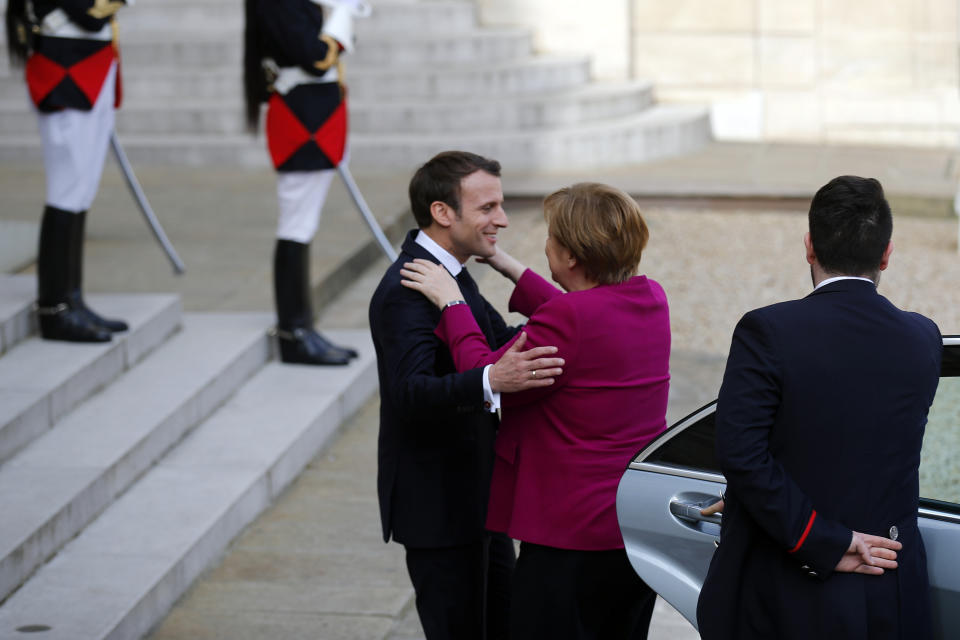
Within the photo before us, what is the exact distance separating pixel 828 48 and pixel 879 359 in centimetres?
1308

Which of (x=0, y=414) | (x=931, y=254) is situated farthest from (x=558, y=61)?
(x=0, y=414)

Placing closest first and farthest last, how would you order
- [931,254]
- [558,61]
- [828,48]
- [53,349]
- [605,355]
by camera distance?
[605,355]
[53,349]
[931,254]
[558,61]
[828,48]

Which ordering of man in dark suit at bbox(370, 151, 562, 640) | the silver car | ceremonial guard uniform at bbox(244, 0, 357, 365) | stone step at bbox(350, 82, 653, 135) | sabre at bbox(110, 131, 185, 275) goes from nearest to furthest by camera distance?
the silver car, man in dark suit at bbox(370, 151, 562, 640), ceremonial guard uniform at bbox(244, 0, 357, 365), sabre at bbox(110, 131, 185, 275), stone step at bbox(350, 82, 653, 135)

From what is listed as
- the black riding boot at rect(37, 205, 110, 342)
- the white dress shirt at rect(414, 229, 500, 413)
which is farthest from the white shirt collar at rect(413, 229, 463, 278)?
the black riding boot at rect(37, 205, 110, 342)

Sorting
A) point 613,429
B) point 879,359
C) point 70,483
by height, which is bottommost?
point 70,483

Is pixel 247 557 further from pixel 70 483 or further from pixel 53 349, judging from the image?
pixel 53 349

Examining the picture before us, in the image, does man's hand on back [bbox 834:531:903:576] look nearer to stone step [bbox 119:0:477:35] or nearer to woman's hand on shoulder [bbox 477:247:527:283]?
woman's hand on shoulder [bbox 477:247:527:283]

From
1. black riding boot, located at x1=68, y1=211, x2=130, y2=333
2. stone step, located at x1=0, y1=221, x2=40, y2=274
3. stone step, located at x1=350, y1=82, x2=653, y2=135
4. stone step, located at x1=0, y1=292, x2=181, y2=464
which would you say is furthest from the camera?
stone step, located at x1=350, y1=82, x2=653, y2=135

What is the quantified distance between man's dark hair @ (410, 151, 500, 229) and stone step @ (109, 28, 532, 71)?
9899 mm

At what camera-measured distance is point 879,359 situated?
8.63 feet

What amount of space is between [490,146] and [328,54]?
19.2ft

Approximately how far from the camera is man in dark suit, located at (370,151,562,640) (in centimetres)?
329


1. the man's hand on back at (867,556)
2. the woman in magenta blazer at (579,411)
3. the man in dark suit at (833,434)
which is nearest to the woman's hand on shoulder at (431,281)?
the woman in magenta blazer at (579,411)

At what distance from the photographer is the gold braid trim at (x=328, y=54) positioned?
6.39 m
